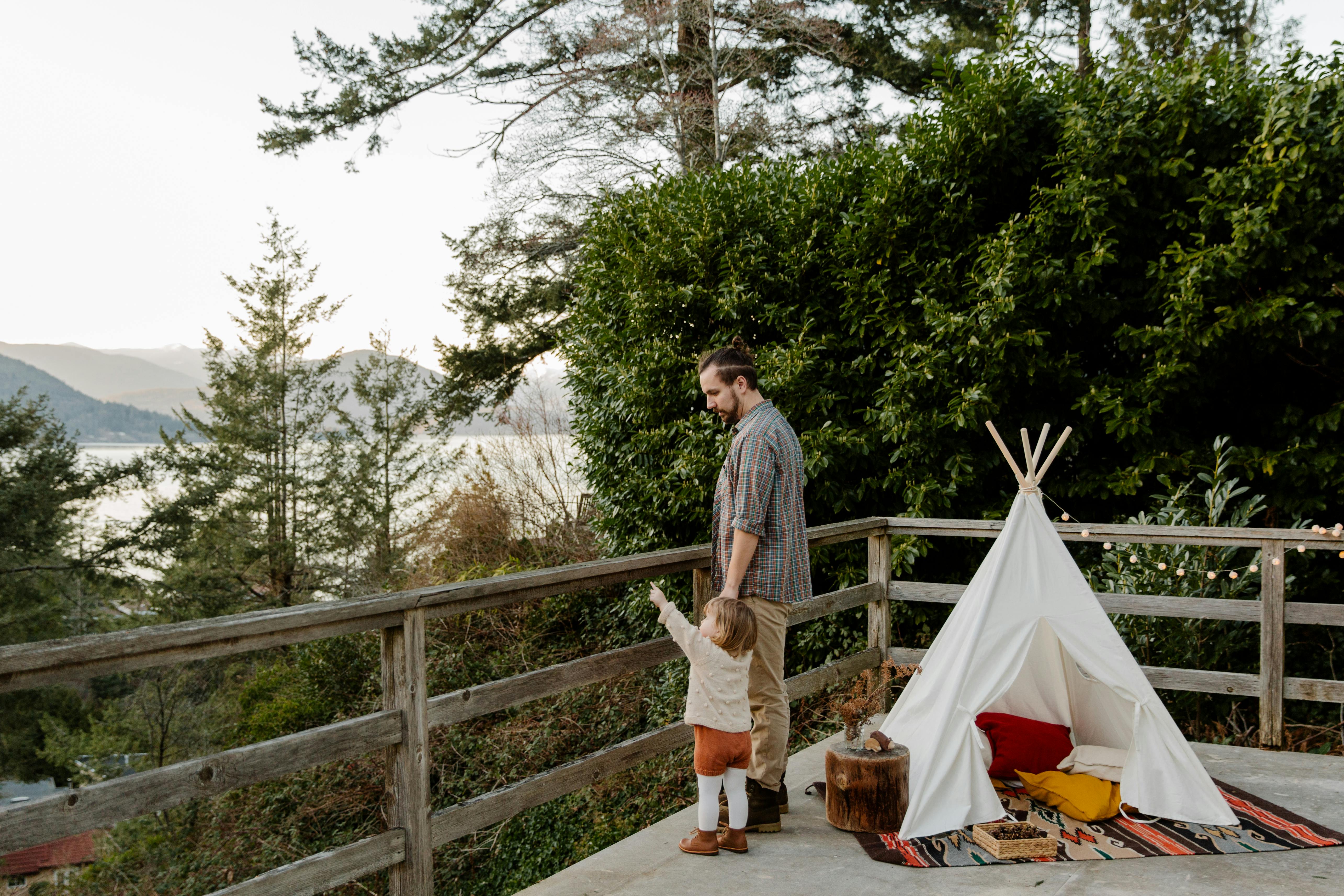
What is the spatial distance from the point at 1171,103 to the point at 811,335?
2563 millimetres

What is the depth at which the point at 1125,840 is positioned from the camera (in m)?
3.20

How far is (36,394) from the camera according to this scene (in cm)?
1702

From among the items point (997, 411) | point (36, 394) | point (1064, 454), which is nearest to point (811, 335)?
point (997, 411)

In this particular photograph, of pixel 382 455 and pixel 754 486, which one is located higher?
pixel 754 486

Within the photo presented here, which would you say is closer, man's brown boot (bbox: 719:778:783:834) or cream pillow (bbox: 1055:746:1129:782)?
man's brown boot (bbox: 719:778:783:834)

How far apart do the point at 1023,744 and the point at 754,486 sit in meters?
1.73

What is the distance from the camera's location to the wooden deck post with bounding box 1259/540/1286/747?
14.2 feet

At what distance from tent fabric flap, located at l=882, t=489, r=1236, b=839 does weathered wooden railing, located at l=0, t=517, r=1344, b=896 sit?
823 mm

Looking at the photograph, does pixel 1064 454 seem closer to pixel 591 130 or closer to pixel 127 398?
pixel 591 130

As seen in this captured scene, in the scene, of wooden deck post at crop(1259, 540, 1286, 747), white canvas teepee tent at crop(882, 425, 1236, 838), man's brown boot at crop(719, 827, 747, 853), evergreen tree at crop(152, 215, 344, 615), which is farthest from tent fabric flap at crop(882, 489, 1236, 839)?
evergreen tree at crop(152, 215, 344, 615)

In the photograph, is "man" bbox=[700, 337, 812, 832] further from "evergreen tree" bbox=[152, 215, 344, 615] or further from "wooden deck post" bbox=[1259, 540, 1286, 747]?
"evergreen tree" bbox=[152, 215, 344, 615]

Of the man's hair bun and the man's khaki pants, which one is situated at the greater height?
the man's hair bun

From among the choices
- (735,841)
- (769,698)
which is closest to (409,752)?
(735,841)

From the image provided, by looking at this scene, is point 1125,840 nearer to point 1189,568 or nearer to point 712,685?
point 712,685
